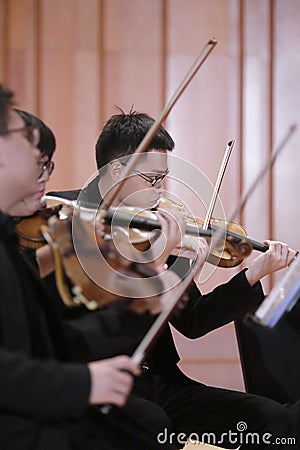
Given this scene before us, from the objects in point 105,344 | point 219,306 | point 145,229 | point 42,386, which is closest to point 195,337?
point 219,306

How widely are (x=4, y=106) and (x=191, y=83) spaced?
2.31 m

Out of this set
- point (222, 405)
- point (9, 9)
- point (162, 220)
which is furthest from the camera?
point (9, 9)

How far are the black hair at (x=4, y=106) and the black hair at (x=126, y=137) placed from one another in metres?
0.84

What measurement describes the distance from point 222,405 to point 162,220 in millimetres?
642

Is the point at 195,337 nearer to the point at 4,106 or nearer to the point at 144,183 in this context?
the point at 144,183

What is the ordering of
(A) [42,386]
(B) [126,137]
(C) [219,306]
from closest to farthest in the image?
(A) [42,386]
(C) [219,306]
(B) [126,137]

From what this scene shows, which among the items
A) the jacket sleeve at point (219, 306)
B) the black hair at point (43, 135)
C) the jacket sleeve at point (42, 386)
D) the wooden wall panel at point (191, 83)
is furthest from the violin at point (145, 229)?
the wooden wall panel at point (191, 83)

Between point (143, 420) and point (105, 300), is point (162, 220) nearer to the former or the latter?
point (105, 300)

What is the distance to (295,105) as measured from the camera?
11.6ft

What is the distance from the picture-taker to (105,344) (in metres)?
1.37

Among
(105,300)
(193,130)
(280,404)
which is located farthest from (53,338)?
(193,130)

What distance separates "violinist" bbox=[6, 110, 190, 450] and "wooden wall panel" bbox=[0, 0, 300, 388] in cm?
176

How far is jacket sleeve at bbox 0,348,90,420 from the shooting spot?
1.15 metres

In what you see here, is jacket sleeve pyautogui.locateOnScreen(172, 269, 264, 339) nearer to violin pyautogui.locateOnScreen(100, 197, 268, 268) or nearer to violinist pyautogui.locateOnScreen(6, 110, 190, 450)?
violin pyautogui.locateOnScreen(100, 197, 268, 268)
